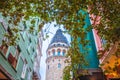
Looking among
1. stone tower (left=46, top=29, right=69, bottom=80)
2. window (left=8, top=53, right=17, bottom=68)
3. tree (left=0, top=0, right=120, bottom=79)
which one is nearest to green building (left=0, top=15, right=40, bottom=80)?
window (left=8, top=53, right=17, bottom=68)

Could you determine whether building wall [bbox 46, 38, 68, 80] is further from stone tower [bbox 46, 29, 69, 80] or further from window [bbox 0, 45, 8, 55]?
window [bbox 0, 45, 8, 55]

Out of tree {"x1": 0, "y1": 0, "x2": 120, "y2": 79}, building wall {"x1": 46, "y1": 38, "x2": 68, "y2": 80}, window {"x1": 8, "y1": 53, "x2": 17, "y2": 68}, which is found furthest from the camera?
building wall {"x1": 46, "y1": 38, "x2": 68, "y2": 80}

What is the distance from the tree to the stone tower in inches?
2071

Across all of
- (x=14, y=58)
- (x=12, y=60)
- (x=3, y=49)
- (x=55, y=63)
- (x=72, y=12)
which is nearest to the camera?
(x=72, y=12)

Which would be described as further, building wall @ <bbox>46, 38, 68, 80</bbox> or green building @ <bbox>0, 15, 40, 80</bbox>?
building wall @ <bbox>46, 38, 68, 80</bbox>

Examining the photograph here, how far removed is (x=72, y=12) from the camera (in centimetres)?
745

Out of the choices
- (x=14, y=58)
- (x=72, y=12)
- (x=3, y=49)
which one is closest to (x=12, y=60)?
(x=14, y=58)

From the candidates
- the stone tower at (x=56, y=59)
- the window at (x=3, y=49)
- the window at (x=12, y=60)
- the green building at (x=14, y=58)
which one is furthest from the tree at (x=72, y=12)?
the stone tower at (x=56, y=59)

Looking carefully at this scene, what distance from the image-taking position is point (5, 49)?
14758mm

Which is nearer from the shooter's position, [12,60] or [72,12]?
[72,12]

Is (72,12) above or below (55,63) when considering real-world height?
above

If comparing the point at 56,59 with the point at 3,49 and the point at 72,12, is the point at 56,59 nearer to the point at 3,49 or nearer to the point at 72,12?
the point at 3,49

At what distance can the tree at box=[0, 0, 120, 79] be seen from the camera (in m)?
7.13

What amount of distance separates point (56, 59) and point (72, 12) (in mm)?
56075
